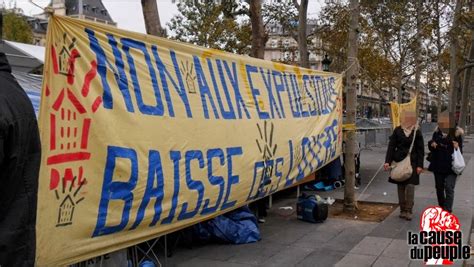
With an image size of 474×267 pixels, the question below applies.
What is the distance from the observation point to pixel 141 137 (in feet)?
14.2

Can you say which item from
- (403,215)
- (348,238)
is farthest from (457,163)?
(348,238)

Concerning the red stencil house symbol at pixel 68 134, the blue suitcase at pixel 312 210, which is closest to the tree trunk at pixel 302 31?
the blue suitcase at pixel 312 210

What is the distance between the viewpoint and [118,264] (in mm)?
4320

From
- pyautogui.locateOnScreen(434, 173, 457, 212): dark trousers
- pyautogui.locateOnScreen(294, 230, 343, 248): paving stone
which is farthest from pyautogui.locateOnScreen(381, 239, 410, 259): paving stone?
pyautogui.locateOnScreen(434, 173, 457, 212): dark trousers

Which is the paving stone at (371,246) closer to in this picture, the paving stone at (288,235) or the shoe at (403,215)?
the paving stone at (288,235)

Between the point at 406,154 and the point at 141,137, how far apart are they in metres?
5.22

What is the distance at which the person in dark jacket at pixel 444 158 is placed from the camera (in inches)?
312

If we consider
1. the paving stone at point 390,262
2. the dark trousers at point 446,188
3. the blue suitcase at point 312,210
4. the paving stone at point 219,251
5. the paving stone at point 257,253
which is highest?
the dark trousers at point 446,188

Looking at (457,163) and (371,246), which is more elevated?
(457,163)

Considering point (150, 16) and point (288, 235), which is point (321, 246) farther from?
point (150, 16)

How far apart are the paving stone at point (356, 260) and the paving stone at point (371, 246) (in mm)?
157

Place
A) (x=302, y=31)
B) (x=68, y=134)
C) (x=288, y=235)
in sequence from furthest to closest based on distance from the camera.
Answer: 1. (x=302, y=31)
2. (x=288, y=235)
3. (x=68, y=134)

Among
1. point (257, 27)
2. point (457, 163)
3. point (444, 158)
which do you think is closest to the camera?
point (457, 163)

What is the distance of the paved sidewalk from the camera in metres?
5.81
